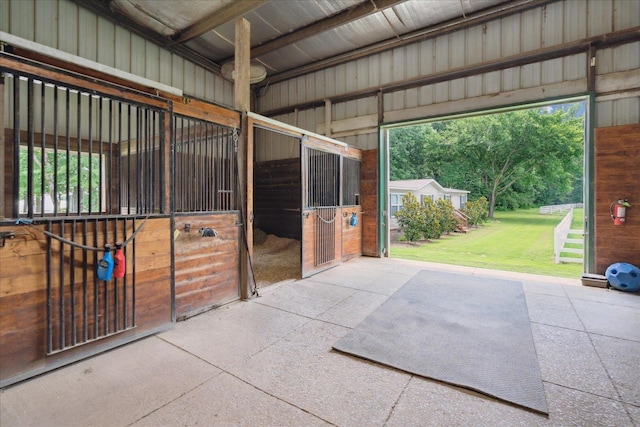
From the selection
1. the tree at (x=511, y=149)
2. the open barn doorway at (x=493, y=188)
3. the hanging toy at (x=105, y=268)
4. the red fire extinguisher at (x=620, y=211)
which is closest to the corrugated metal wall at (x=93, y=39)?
the hanging toy at (x=105, y=268)

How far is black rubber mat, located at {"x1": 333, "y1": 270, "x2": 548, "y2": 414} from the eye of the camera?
1789 mm

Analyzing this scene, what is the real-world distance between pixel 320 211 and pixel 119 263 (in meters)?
2.92

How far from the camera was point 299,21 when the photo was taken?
196 inches

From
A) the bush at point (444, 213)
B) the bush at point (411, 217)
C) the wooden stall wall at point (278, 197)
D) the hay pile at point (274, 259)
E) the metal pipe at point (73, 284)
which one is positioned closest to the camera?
the metal pipe at point (73, 284)

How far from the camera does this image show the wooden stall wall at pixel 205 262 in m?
2.73

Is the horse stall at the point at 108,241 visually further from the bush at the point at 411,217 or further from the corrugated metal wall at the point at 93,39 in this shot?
the bush at the point at 411,217

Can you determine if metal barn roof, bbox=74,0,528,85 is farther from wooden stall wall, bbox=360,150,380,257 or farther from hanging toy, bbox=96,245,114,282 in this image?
hanging toy, bbox=96,245,114,282

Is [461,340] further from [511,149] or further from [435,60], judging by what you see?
[511,149]

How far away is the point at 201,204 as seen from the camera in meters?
2.99

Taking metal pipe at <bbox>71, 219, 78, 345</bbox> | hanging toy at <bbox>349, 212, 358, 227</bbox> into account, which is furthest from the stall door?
metal pipe at <bbox>71, 219, 78, 345</bbox>

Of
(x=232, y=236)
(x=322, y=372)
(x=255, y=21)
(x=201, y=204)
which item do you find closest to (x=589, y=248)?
(x=322, y=372)

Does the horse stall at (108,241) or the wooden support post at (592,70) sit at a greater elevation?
the wooden support post at (592,70)

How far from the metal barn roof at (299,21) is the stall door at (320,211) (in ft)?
7.18

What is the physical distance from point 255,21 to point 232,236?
12.9ft
